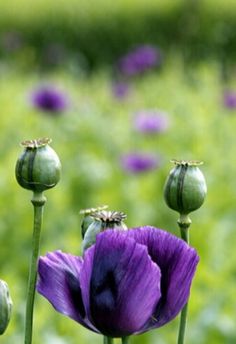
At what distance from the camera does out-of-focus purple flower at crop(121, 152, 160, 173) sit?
2.95m

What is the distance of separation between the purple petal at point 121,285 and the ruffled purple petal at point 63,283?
0.03ft

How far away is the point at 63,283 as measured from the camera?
0.54m

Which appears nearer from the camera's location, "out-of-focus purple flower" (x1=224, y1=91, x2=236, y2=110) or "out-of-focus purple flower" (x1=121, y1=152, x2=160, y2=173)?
"out-of-focus purple flower" (x1=121, y1=152, x2=160, y2=173)

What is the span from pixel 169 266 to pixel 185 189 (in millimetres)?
64

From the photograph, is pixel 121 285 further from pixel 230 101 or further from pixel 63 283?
pixel 230 101

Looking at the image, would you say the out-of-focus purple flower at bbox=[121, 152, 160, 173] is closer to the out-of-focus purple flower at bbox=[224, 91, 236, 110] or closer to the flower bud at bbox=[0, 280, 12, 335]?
the out-of-focus purple flower at bbox=[224, 91, 236, 110]

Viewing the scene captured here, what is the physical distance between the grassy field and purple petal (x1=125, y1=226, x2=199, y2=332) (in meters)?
1.07

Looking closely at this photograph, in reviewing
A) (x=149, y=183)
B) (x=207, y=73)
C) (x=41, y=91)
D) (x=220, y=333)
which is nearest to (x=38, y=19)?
(x=207, y=73)

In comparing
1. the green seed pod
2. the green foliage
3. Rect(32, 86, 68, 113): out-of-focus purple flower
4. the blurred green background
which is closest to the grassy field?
the blurred green background

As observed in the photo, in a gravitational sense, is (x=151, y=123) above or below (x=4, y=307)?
above

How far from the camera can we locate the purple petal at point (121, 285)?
52 cm

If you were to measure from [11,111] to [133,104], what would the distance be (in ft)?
2.98

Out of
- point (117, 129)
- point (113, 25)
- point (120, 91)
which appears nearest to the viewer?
point (117, 129)

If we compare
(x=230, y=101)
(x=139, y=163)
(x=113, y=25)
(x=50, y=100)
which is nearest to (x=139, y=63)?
(x=230, y=101)
